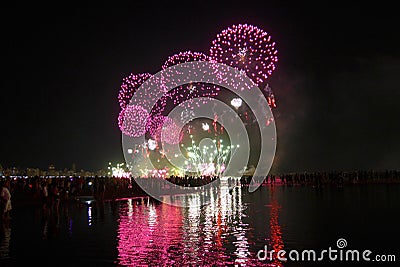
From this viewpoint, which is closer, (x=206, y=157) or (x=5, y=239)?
(x=5, y=239)

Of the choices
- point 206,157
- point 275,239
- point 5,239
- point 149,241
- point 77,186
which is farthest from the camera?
point 206,157

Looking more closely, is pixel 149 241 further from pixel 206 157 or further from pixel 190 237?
pixel 206 157

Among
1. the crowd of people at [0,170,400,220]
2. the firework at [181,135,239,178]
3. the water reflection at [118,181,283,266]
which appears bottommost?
the water reflection at [118,181,283,266]

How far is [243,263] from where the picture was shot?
358 inches

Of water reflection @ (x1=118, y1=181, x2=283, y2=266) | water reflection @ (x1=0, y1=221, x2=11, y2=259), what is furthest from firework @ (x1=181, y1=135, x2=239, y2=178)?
water reflection @ (x1=0, y1=221, x2=11, y2=259)

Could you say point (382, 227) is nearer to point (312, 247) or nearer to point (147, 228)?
point (312, 247)

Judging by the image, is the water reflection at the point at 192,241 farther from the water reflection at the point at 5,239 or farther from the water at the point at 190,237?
the water reflection at the point at 5,239

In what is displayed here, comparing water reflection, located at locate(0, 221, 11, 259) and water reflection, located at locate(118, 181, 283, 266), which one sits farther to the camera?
water reflection, located at locate(0, 221, 11, 259)

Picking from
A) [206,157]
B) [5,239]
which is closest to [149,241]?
[5,239]

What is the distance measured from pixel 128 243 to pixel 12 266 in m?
3.25

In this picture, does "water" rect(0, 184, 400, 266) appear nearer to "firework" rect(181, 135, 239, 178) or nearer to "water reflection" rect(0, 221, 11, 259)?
"water reflection" rect(0, 221, 11, 259)

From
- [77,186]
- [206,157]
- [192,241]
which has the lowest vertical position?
[192,241]

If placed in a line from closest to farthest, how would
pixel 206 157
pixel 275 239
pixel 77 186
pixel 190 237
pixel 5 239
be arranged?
pixel 275 239, pixel 190 237, pixel 5 239, pixel 77 186, pixel 206 157

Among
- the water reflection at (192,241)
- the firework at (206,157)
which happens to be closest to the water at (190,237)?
the water reflection at (192,241)
